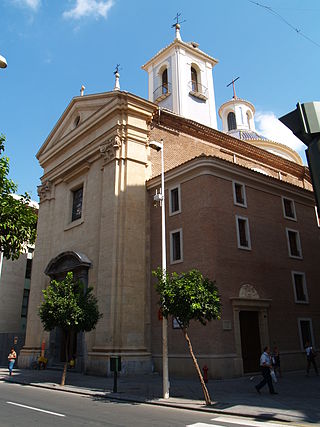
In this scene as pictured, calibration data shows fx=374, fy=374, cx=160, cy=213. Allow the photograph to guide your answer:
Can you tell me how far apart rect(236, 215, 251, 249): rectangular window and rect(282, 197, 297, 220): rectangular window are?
445cm

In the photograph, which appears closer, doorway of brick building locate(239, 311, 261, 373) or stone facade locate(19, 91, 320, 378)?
doorway of brick building locate(239, 311, 261, 373)

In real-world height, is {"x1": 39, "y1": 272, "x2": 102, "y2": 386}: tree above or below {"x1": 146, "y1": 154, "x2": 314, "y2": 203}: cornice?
below

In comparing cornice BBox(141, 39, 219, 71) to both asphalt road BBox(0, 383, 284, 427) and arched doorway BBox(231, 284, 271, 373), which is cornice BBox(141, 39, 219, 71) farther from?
asphalt road BBox(0, 383, 284, 427)

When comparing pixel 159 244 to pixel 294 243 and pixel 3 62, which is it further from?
pixel 3 62

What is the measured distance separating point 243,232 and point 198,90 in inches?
830

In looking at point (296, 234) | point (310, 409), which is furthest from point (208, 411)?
point (296, 234)

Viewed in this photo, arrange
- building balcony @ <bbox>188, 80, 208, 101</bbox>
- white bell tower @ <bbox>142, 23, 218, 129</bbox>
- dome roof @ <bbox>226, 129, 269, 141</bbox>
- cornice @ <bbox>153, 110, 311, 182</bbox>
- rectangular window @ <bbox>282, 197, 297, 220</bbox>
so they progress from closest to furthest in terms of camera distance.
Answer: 1. rectangular window @ <bbox>282, 197, 297, 220</bbox>
2. cornice @ <bbox>153, 110, 311, 182</bbox>
3. white bell tower @ <bbox>142, 23, 218, 129</bbox>
4. building balcony @ <bbox>188, 80, 208, 101</bbox>
5. dome roof @ <bbox>226, 129, 269, 141</bbox>

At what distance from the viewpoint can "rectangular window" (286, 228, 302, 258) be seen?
78.8ft

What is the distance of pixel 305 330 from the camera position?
890 inches

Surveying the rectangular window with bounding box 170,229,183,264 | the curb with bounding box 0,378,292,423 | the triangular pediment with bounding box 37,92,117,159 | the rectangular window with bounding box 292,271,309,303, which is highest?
the triangular pediment with bounding box 37,92,117,159

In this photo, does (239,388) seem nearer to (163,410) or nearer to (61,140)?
(163,410)

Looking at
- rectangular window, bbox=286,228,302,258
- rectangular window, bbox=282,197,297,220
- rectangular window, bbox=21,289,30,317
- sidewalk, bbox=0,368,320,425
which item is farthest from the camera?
rectangular window, bbox=21,289,30,317

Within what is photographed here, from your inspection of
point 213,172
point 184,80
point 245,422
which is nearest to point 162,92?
point 184,80

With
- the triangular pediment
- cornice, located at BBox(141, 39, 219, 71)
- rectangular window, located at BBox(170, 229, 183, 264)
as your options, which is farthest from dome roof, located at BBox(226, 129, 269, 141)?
rectangular window, located at BBox(170, 229, 183, 264)
